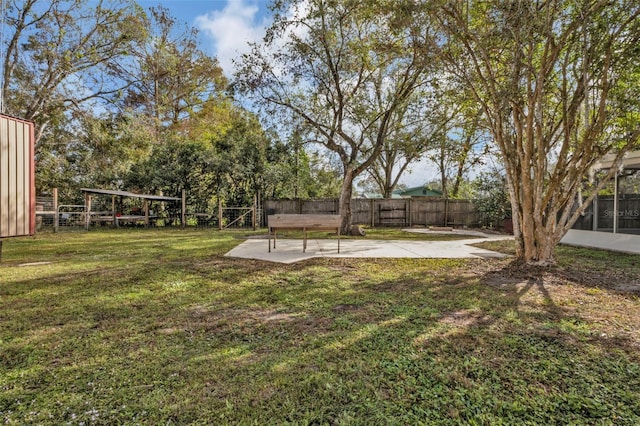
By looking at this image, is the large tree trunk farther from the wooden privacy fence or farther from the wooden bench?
the wooden bench

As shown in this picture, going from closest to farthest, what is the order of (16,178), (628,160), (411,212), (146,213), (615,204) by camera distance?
(16,178)
(628,160)
(615,204)
(146,213)
(411,212)

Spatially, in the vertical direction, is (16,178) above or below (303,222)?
above

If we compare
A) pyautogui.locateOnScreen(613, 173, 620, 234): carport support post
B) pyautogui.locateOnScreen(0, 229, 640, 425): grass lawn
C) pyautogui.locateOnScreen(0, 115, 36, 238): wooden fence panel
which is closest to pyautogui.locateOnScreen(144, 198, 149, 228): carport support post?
pyautogui.locateOnScreen(0, 115, 36, 238): wooden fence panel

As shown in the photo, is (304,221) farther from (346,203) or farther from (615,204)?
(615,204)

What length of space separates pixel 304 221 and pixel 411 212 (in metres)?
11.5

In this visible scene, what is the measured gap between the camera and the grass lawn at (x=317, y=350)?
162cm

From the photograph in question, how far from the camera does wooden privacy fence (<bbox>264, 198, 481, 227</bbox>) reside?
53.4ft

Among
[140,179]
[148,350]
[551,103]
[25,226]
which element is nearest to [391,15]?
[551,103]

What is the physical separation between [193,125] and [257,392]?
20.8 meters

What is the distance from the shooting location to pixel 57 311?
3027mm

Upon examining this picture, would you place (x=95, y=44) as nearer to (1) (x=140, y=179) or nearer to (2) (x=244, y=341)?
(1) (x=140, y=179)

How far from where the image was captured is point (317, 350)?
2270 mm

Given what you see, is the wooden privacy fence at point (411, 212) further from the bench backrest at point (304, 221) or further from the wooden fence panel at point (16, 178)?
the wooden fence panel at point (16, 178)

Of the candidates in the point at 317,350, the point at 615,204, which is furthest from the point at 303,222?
the point at 615,204
